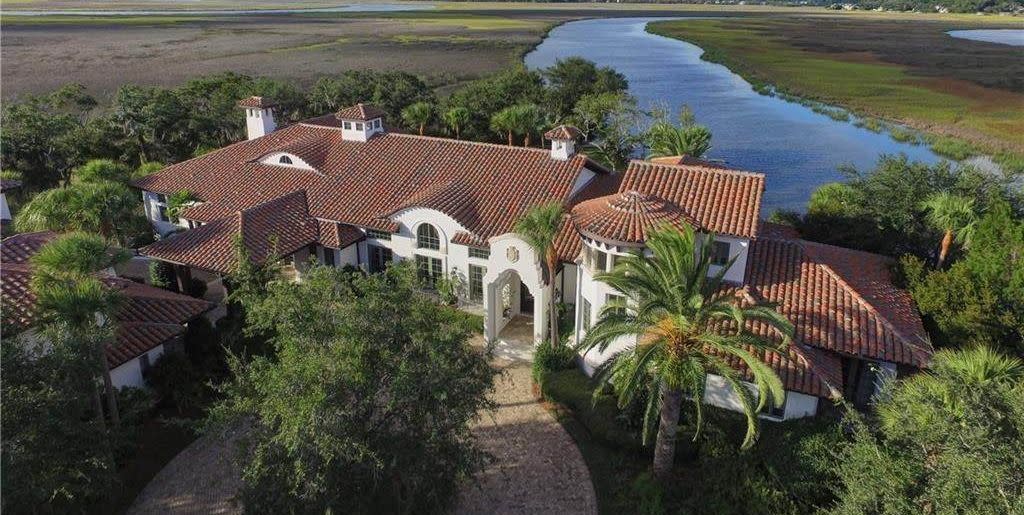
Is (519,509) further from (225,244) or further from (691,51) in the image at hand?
(691,51)

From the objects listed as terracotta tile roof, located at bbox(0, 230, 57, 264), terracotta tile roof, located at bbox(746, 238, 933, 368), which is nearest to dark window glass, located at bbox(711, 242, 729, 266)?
terracotta tile roof, located at bbox(746, 238, 933, 368)

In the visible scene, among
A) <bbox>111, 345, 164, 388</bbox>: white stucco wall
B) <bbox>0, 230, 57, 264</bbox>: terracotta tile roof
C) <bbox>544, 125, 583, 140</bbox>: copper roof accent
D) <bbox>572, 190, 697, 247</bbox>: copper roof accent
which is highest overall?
<bbox>544, 125, 583, 140</bbox>: copper roof accent

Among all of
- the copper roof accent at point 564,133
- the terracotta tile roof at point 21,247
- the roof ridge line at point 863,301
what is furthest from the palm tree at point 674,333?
the terracotta tile roof at point 21,247

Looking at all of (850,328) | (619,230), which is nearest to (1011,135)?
(850,328)

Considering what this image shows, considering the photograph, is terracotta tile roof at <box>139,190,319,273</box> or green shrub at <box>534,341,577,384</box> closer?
green shrub at <box>534,341,577,384</box>

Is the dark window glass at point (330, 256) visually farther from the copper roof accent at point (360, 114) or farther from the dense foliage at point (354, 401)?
the dense foliage at point (354, 401)

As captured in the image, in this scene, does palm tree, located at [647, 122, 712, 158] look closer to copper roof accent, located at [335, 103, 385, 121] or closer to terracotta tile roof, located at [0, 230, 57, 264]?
copper roof accent, located at [335, 103, 385, 121]
